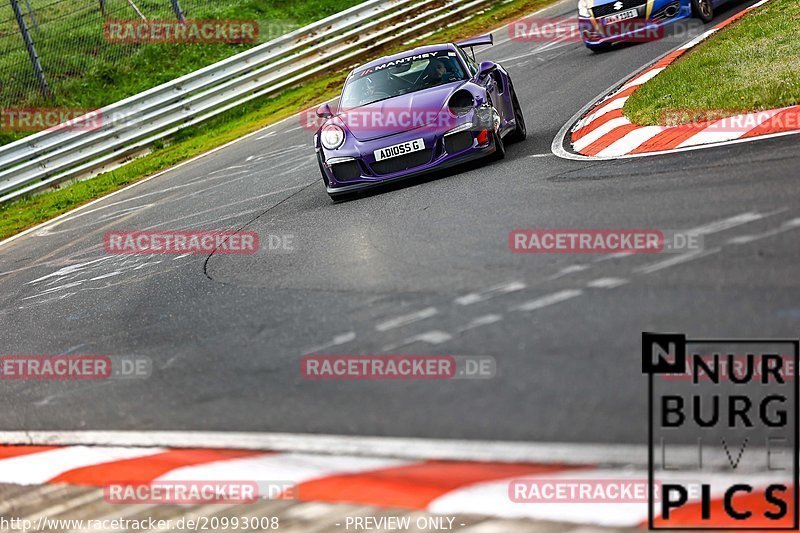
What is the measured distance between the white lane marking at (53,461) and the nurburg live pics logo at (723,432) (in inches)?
90.1

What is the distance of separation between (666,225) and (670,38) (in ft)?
35.6

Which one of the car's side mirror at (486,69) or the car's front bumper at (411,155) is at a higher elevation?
the car's side mirror at (486,69)

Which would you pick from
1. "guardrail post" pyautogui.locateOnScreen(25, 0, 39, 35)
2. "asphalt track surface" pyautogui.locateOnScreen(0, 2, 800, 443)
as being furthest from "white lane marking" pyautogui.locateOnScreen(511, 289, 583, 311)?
"guardrail post" pyautogui.locateOnScreen(25, 0, 39, 35)

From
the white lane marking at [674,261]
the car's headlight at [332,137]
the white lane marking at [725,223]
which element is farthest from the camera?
the car's headlight at [332,137]

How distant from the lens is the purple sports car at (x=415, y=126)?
9469mm

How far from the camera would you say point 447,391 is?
14.5 ft

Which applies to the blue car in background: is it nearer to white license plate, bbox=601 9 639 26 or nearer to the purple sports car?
white license plate, bbox=601 9 639 26

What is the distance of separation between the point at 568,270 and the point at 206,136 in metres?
14.5

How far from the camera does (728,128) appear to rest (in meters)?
8.40

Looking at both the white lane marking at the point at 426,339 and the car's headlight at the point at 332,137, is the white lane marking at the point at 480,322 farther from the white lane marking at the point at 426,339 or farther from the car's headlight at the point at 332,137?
the car's headlight at the point at 332,137

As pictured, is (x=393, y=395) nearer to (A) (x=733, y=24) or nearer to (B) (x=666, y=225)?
(B) (x=666, y=225)

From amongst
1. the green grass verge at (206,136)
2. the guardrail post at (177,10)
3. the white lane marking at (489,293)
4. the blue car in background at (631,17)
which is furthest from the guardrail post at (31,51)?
the white lane marking at (489,293)

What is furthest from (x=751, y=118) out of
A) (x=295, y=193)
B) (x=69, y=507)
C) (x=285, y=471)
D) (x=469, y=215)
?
(x=69, y=507)

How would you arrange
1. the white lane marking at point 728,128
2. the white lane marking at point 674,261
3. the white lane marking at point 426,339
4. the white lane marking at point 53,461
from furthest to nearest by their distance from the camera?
1. the white lane marking at point 728,128
2. the white lane marking at point 674,261
3. the white lane marking at point 426,339
4. the white lane marking at point 53,461
